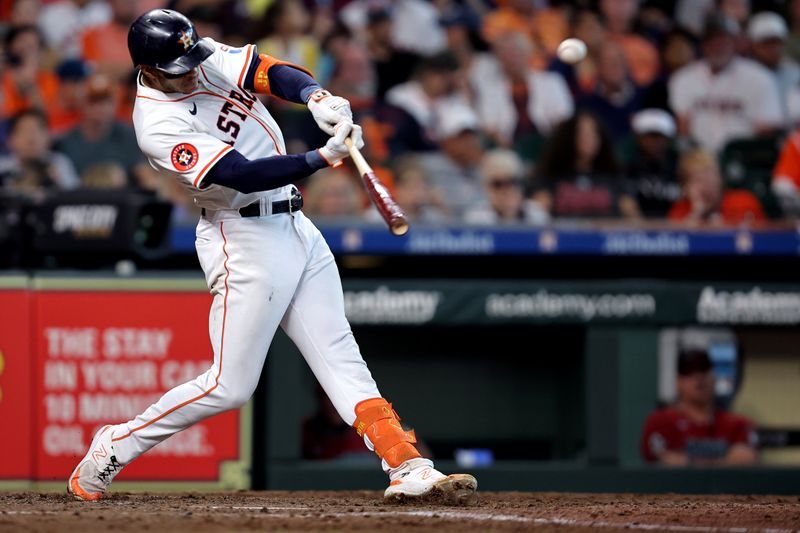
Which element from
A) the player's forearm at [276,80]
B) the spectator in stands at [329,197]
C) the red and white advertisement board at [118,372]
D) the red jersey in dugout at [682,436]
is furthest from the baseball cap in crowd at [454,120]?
the player's forearm at [276,80]

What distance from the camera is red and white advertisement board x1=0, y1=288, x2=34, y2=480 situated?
21.2 feet

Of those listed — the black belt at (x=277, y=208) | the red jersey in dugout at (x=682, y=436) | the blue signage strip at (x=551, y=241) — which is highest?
the black belt at (x=277, y=208)

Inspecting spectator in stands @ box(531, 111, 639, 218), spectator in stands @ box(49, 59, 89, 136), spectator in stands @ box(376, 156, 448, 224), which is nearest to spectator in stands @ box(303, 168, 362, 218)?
spectator in stands @ box(376, 156, 448, 224)

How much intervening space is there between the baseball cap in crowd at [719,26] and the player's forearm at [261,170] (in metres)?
6.25

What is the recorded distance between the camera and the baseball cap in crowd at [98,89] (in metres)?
8.47

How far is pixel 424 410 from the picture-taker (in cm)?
735

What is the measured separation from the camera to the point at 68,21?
9.50 metres

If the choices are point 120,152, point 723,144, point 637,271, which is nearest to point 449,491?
point 637,271

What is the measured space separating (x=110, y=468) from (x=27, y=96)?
458 cm

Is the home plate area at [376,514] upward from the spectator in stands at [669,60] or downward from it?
downward

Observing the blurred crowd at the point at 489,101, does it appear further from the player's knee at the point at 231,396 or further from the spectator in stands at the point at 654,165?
the player's knee at the point at 231,396

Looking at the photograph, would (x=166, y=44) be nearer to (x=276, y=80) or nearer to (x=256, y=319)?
(x=276, y=80)

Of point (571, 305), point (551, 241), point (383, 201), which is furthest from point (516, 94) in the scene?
point (383, 201)

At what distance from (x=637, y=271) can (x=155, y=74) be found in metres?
3.67
